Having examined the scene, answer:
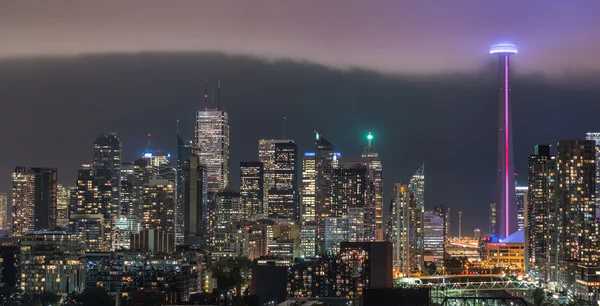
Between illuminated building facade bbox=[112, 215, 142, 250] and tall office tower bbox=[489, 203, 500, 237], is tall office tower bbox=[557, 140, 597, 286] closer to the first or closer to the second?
tall office tower bbox=[489, 203, 500, 237]

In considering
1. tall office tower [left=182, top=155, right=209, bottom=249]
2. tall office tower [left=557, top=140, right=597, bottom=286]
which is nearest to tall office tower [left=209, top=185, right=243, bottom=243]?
tall office tower [left=182, top=155, right=209, bottom=249]

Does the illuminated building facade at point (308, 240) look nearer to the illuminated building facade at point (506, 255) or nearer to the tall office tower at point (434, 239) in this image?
the tall office tower at point (434, 239)

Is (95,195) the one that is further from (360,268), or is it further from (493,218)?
(360,268)

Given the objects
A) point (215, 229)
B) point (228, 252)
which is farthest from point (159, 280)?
point (215, 229)

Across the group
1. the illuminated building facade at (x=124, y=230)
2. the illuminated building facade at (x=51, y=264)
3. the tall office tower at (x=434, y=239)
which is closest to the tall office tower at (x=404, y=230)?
the tall office tower at (x=434, y=239)

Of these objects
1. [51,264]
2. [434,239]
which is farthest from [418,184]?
[51,264]

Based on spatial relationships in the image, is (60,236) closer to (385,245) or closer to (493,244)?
(385,245)
